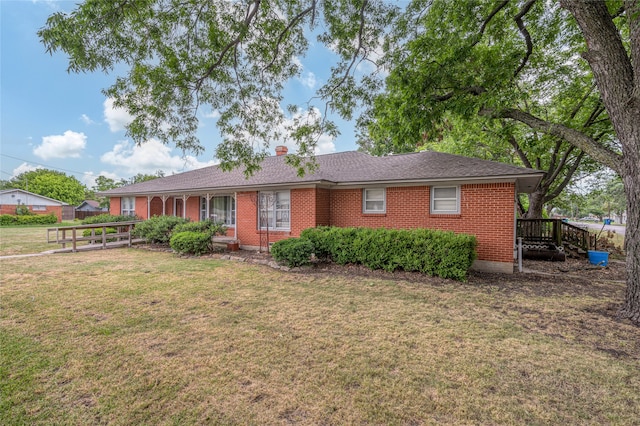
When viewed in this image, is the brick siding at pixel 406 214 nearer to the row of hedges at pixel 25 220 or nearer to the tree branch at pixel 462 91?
the tree branch at pixel 462 91

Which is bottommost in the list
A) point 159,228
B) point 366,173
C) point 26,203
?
point 159,228

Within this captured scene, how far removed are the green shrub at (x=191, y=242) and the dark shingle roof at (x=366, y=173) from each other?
268cm

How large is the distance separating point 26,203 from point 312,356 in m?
52.2

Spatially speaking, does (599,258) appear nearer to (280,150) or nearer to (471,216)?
(471,216)

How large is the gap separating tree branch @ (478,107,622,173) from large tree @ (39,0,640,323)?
24 millimetres

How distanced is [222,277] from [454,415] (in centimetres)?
667

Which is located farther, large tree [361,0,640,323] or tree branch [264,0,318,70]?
tree branch [264,0,318,70]

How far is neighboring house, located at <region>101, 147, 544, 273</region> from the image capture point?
8.87 meters

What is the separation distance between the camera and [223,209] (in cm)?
1525

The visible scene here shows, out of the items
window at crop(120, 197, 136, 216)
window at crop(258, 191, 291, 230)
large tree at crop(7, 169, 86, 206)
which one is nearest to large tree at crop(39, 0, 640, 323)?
window at crop(258, 191, 291, 230)

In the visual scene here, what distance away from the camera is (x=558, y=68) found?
11680mm

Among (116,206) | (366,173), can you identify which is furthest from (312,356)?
(116,206)

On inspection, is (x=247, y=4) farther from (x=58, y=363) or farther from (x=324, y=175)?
(x=58, y=363)

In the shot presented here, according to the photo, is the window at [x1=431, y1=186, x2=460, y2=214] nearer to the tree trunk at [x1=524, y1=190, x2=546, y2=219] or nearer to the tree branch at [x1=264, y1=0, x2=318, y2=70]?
the tree branch at [x1=264, y1=0, x2=318, y2=70]
